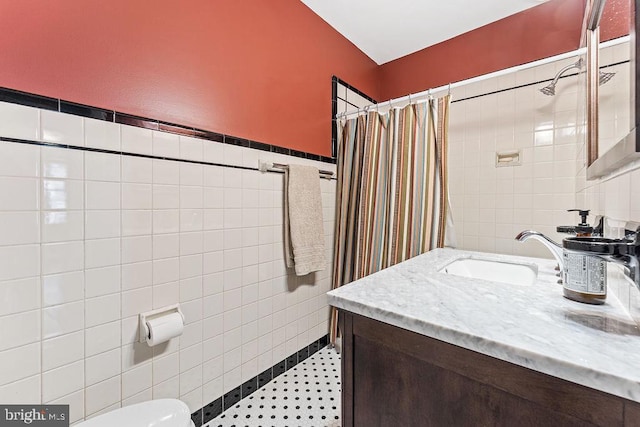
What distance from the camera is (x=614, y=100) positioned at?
84cm

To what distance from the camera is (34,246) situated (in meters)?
0.85

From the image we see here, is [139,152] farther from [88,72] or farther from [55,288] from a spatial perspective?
[55,288]

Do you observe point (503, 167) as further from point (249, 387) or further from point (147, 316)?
point (147, 316)

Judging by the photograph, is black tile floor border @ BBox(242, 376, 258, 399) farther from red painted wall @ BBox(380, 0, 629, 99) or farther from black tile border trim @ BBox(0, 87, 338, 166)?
red painted wall @ BBox(380, 0, 629, 99)

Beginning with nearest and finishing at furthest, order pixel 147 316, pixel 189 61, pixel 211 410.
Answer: pixel 147 316 < pixel 189 61 < pixel 211 410

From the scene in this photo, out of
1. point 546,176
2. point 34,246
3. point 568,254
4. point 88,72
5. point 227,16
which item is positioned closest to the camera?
point 568,254

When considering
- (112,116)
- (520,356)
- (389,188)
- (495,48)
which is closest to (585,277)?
(520,356)

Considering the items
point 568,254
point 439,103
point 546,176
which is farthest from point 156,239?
point 546,176

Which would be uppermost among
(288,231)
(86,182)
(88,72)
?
(88,72)

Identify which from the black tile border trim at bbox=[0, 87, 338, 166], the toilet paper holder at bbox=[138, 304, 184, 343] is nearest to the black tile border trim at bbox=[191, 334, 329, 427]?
the toilet paper holder at bbox=[138, 304, 184, 343]

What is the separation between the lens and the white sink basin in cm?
129

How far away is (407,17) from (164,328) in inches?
93.8

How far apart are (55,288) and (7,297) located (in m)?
0.10

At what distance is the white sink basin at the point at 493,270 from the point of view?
1.29 m
